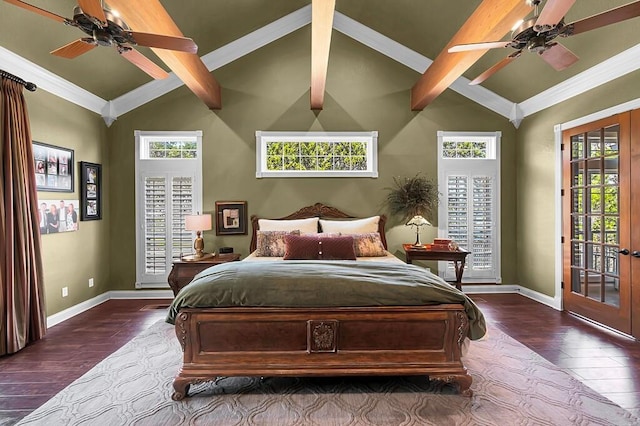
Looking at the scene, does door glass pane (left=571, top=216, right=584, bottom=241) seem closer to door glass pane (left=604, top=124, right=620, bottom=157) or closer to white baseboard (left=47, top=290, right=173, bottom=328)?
door glass pane (left=604, top=124, right=620, bottom=157)

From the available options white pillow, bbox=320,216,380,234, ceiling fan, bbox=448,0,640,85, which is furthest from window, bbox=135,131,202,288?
ceiling fan, bbox=448,0,640,85

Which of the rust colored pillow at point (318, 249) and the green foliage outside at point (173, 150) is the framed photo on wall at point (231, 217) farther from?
the rust colored pillow at point (318, 249)

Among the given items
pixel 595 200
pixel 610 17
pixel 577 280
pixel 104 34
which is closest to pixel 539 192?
pixel 595 200

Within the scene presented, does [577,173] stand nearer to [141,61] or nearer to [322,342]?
[322,342]

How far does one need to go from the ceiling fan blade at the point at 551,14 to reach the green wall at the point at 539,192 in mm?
2342

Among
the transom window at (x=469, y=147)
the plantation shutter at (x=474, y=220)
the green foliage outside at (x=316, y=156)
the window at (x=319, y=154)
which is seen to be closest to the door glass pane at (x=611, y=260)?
the plantation shutter at (x=474, y=220)

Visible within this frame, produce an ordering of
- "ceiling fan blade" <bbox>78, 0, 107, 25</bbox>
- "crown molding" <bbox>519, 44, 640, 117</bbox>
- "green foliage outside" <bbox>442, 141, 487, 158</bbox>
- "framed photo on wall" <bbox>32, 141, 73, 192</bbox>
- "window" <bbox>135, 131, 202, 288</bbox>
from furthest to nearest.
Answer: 1. "green foliage outside" <bbox>442, 141, 487, 158</bbox>
2. "window" <bbox>135, 131, 202, 288</bbox>
3. "framed photo on wall" <bbox>32, 141, 73, 192</bbox>
4. "crown molding" <bbox>519, 44, 640, 117</bbox>
5. "ceiling fan blade" <bbox>78, 0, 107, 25</bbox>

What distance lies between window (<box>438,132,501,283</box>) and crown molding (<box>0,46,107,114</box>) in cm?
515

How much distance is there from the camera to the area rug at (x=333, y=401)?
2.23 meters

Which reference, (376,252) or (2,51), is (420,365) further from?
(2,51)

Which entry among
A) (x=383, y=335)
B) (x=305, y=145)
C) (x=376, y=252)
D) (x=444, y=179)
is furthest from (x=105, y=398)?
(x=444, y=179)

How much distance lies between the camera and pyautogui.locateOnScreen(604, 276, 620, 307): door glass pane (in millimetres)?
3796

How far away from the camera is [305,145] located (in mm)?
5480

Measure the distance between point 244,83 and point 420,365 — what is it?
4639 mm
